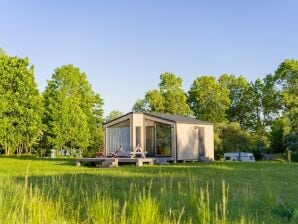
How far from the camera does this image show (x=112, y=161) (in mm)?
16875

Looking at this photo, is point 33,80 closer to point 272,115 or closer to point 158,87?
point 158,87

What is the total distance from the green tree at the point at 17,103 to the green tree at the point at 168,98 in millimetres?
10639

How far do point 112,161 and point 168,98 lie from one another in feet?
67.0

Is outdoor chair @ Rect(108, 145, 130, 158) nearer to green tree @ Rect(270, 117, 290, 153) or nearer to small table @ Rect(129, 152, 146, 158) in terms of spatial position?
small table @ Rect(129, 152, 146, 158)

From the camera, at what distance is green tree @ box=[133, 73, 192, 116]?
36500 millimetres

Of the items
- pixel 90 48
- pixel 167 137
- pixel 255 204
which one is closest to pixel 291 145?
pixel 167 137

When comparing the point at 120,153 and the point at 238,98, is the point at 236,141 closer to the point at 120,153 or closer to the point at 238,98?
the point at 238,98

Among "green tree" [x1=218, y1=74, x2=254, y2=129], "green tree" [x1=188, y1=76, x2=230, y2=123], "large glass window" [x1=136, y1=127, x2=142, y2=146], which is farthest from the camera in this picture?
"green tree" [x1=218, y1=74, x2=254, y2=129]

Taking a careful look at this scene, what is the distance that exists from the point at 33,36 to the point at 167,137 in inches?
311

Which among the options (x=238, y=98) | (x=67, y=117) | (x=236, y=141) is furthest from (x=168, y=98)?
(x=67, y=117)

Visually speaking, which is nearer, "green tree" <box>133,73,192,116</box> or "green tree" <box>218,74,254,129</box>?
"green tree" <box>133,73,192,116</box>

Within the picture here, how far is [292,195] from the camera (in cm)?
698

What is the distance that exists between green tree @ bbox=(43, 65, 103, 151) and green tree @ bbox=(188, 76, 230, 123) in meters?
9.13

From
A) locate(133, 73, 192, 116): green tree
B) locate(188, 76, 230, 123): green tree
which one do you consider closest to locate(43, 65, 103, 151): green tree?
locate(133, 73, 192, 116): green tree
